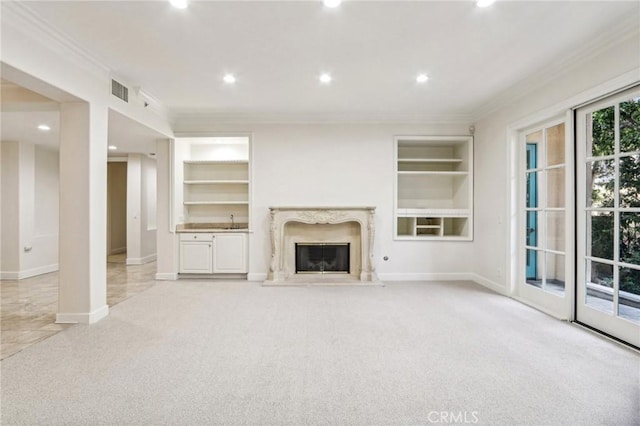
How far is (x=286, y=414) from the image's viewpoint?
5.81ft

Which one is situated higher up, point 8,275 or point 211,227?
point 211,227

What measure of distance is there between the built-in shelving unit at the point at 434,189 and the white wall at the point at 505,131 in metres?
0.23

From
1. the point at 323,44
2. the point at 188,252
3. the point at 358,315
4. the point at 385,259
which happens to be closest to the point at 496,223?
the point at 385,259

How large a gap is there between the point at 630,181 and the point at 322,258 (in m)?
3.91

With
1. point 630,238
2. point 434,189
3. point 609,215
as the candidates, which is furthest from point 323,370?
point 434,189

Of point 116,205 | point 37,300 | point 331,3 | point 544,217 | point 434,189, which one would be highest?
point 331,3

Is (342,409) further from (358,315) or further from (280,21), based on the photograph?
(280,21)

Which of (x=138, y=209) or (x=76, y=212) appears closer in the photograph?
(x=76, y=212)

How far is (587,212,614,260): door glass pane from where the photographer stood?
113 inches

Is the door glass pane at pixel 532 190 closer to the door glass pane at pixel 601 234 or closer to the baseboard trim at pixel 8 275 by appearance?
the door glass pane at pixel 601 234

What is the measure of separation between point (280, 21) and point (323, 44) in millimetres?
503

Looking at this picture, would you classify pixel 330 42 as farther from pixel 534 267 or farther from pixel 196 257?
pixel 196 257

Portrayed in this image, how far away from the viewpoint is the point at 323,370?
2.25 m

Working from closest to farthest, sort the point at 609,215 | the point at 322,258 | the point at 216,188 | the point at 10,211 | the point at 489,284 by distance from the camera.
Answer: the point at 609,215
the point at 489,284
the point at 322,258
the point at 10,211
the point at 216,188
